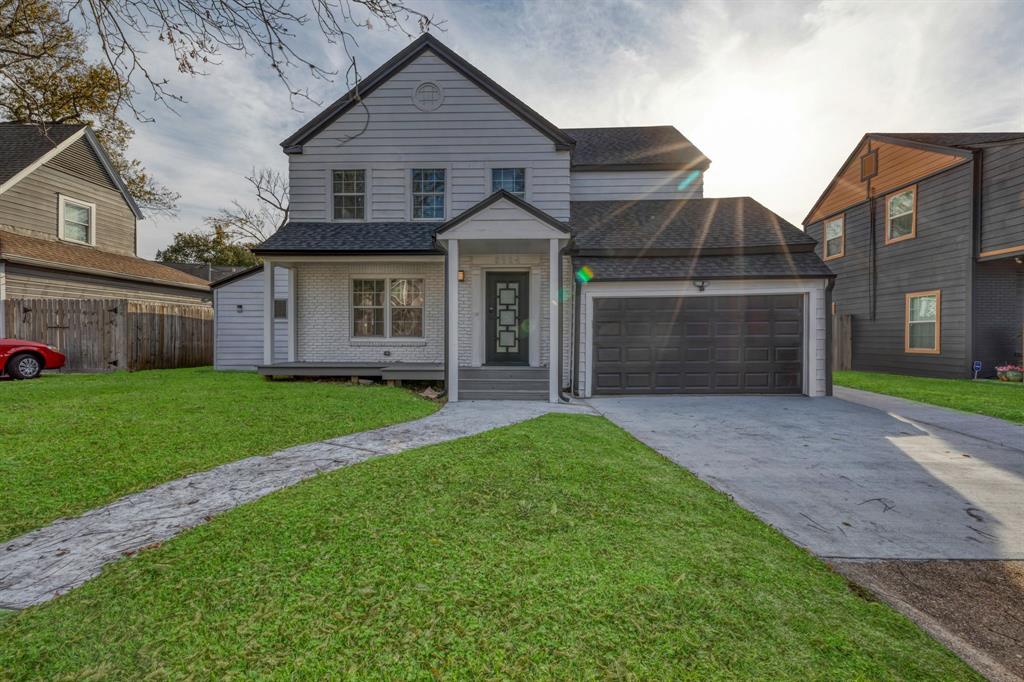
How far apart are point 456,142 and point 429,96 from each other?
1.32m

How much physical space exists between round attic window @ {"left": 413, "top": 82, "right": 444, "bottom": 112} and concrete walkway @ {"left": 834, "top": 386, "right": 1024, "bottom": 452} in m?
11.2

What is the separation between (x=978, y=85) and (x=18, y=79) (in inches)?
618

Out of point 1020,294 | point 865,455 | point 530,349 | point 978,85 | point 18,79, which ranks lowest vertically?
point 865,455

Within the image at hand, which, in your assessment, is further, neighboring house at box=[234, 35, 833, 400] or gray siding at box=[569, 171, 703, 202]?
gray siding at box=[569, 171, 703, 202]

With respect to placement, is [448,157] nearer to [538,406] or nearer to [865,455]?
[538,406]

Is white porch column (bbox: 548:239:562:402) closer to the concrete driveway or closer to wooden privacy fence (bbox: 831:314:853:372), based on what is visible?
the concrete driveway

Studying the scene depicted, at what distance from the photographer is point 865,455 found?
5031mm

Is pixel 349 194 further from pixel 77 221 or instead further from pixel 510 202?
pixel 77 221

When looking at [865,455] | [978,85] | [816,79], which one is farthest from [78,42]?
[978,85]

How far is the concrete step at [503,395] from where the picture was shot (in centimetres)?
861

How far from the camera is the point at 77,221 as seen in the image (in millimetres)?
15609

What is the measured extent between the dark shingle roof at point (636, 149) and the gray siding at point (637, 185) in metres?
0.19

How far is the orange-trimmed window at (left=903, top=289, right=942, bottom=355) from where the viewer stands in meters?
12.4

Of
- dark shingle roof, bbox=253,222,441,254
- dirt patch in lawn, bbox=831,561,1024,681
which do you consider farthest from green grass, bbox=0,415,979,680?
dark shingle roof, bbox=253,222,441,254
